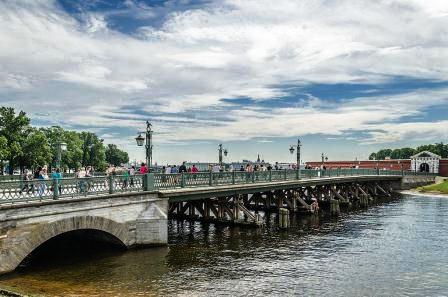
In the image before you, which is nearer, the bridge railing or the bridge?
the bridge

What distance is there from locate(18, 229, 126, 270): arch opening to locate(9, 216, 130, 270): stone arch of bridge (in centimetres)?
65

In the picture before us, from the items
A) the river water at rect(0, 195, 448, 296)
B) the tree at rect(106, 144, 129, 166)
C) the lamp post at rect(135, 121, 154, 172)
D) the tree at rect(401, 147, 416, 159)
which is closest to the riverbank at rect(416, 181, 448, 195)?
the river water at rect(0, 195, 448, 296)

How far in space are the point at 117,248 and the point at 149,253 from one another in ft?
6.38

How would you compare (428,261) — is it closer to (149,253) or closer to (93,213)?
(149,253)

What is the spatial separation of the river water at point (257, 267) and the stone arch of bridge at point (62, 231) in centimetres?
82

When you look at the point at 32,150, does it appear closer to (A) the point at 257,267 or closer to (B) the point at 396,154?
(A) the point at 257,267

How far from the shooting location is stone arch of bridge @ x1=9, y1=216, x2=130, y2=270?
60.3ft

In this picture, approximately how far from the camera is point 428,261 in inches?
919

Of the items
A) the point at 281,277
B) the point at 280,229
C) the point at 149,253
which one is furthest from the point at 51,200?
the point at 280,229

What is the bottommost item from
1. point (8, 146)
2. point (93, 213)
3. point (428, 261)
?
point (428, 261)

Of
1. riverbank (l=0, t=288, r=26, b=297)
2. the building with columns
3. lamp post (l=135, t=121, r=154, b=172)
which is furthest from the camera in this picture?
the building with columns

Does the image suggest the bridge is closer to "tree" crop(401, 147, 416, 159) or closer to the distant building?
the distant building

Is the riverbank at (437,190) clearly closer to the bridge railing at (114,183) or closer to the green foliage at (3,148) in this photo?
the bridge railing at (114,183)

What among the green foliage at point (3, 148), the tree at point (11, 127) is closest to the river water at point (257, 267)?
the green foliage at point (3, 148)
